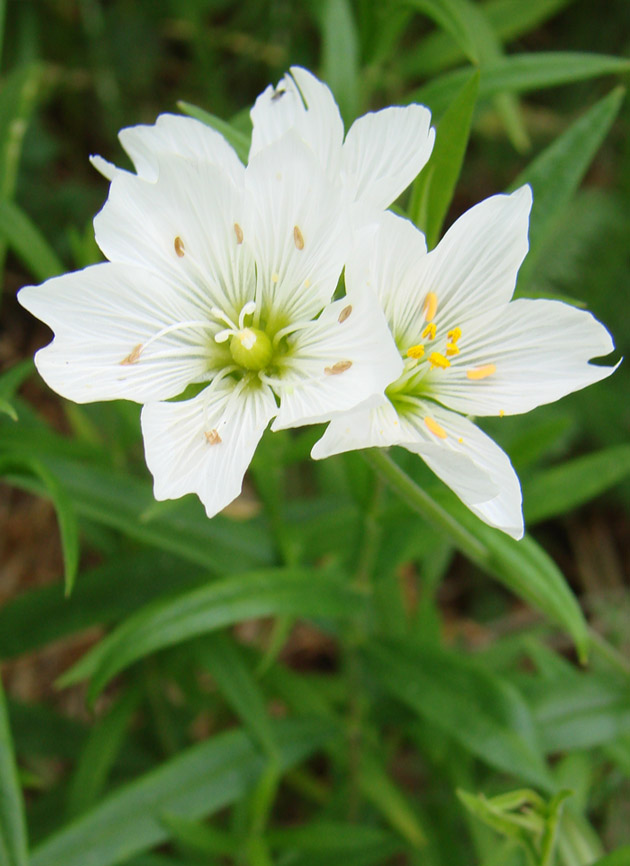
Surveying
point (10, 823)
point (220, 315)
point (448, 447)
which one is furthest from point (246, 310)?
point (10, 823)

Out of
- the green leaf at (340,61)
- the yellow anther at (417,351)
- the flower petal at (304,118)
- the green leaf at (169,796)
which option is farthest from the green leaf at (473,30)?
the green leaf at (169,796)

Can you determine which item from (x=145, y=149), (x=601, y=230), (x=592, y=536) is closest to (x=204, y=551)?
(x=145, y=149)

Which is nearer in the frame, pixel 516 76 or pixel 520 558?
pixel 520 558

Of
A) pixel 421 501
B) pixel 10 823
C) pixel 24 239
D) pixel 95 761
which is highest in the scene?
pixel 24 239

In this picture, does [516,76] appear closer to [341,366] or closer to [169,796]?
A: [341,366]

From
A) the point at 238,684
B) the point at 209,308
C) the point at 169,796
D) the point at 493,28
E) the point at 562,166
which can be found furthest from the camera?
the point at 493,28

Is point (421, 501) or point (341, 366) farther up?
point (341, 366)

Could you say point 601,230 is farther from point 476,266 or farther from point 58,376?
point 58,376
